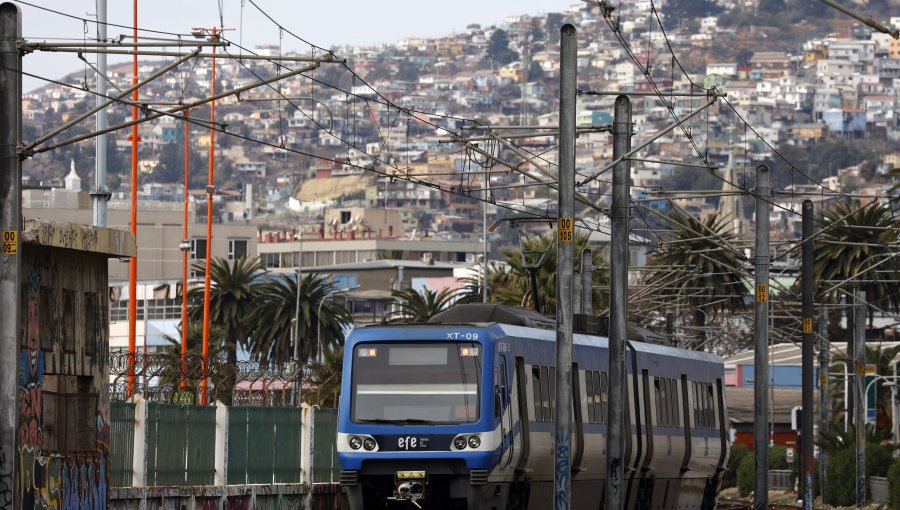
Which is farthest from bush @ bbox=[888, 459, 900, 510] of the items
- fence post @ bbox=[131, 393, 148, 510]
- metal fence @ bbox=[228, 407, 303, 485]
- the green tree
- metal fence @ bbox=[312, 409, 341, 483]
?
fence post @ bbox=[131, 393, 148, 510]

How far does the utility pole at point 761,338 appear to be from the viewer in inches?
1571

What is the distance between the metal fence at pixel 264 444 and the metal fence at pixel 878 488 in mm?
29007

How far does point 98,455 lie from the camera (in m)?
25.2

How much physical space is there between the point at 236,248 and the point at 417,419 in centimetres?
14054

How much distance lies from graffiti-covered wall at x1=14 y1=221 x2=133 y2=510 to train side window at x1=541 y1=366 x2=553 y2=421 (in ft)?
25.2

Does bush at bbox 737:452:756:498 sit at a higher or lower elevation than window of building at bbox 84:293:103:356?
lower

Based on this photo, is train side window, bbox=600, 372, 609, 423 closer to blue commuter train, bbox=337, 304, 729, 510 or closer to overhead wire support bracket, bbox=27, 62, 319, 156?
blue commuter train, bbox=337, 304, 729, 510

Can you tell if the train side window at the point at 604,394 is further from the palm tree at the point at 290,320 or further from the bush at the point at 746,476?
the palm tree at the point at 290,320

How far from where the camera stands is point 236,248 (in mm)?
166875

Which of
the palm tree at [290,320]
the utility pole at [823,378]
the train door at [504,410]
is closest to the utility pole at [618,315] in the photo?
the train door at [504,410]

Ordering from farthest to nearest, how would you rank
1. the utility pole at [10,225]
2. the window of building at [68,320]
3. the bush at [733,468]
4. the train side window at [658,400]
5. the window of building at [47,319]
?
the bush at [733,468]
the train side window at [658,400]
the window of building at [68,320]
the window of building at [47,319]
the utility pole at [10,225]

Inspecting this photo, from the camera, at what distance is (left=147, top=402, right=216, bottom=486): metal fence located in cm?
2762

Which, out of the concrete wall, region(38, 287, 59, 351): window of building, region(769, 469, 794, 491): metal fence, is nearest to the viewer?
region(38, 287, 59, 351): window of building

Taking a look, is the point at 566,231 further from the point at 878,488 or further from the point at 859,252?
the point at 859,252
